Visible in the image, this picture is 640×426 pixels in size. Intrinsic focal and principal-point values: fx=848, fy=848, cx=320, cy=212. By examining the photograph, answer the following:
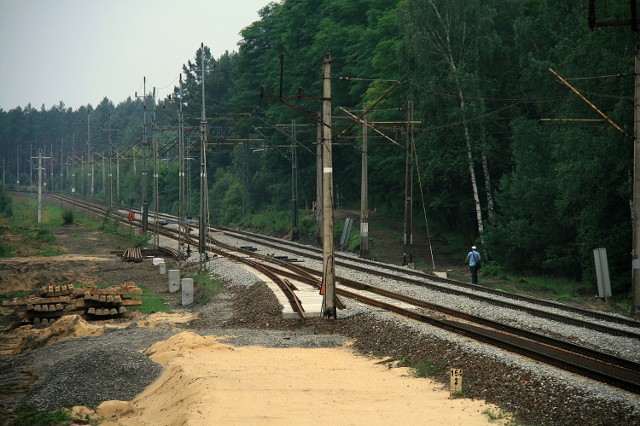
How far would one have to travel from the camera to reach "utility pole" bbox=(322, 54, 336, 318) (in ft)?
74.9

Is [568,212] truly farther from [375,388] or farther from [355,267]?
[375,388]

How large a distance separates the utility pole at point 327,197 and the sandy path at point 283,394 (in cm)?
366

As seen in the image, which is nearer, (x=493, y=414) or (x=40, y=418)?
(x=493, y=414)

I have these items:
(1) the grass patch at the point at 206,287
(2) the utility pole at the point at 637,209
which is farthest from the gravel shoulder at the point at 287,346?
(2) the utility pole at the point at 637,209

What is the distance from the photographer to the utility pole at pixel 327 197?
899 inches

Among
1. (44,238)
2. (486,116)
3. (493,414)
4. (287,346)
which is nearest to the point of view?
(493,414)

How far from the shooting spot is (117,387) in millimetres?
17312

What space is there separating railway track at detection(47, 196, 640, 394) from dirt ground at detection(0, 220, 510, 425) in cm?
224

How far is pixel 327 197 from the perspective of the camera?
2295 centimetres

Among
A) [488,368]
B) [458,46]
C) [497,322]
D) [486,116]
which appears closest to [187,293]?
[497,322]

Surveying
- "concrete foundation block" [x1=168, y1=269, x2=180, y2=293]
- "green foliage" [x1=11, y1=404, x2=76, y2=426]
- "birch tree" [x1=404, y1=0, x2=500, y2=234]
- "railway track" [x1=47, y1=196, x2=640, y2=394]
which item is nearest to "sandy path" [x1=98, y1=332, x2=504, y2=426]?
"green foliage" [x1=11, y1=404, x2=76, y2=426]

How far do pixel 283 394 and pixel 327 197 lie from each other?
8608 millimetres

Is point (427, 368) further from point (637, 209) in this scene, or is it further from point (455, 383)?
point (637, 209)

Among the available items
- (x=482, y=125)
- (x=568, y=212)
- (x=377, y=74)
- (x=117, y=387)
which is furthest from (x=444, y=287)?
(x=377, y=74)
